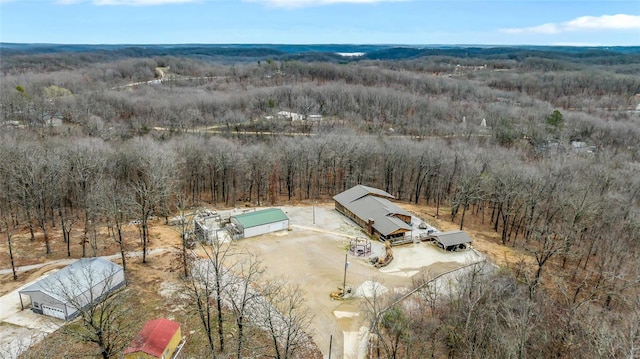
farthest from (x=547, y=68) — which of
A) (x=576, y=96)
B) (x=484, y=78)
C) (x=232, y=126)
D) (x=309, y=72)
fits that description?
(x=232, y=126)

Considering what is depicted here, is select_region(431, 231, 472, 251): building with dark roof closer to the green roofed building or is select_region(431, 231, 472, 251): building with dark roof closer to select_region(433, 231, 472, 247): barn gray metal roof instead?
select_region(433, 231, 472, 247): barn gray metal roof

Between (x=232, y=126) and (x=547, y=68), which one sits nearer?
(x=232, y=126)

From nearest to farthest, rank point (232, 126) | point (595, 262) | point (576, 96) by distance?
point (595, 262) < point (232, 126) < point (576, 96)

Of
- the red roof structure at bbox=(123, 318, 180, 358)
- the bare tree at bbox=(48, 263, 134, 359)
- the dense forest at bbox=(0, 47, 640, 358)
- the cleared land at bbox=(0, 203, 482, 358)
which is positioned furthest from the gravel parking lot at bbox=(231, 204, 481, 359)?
the bare tree at bbox=(48, 263, 134, 359)

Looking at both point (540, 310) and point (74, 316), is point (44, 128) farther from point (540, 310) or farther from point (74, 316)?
point (540, 310)

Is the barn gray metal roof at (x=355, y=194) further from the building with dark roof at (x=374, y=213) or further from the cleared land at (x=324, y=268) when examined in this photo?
the cleared land at (x=324, y=268)

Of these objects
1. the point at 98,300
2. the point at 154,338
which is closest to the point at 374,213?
the point at 154,338
